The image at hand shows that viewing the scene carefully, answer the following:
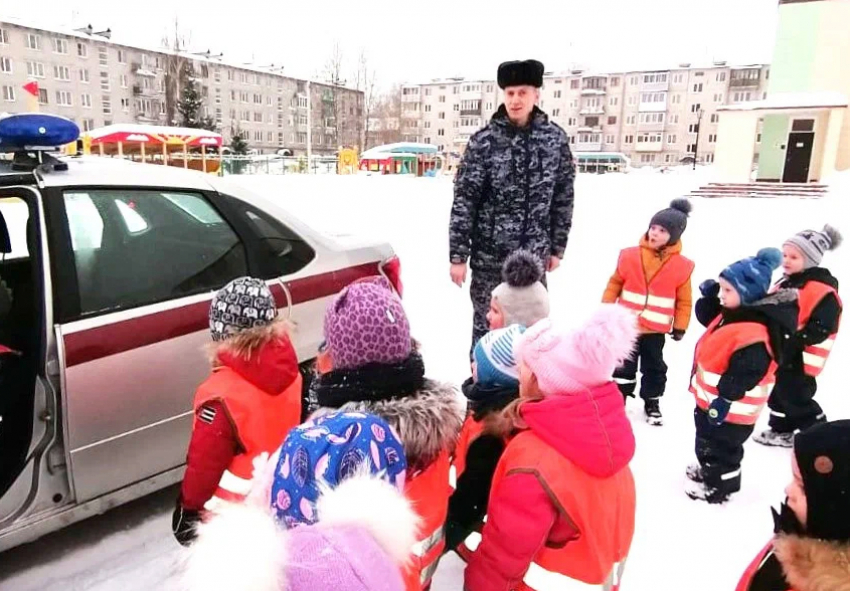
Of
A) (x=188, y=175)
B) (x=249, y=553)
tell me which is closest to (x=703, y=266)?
(x=188, y=175)

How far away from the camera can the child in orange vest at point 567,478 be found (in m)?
1.71

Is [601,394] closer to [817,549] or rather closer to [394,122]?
[817,549]

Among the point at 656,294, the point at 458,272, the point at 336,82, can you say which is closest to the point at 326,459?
the point at 458,272

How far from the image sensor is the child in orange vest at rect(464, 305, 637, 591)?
1.71 m

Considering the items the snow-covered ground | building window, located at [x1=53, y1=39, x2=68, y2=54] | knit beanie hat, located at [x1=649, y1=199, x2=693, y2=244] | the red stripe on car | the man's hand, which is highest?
building window, located at [x1=53, y1=39, x2=68, y2=54]

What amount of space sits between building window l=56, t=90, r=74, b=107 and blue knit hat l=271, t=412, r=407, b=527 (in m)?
67.4

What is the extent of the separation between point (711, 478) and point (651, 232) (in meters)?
1.73

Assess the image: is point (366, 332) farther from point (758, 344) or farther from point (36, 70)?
point (36, 70)

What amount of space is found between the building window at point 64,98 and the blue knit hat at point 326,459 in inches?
2655

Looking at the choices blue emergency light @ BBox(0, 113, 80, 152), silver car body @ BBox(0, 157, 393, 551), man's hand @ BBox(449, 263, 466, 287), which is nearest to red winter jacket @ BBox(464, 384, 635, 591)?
silver car body @ BBox(0, 157, 393, 551)

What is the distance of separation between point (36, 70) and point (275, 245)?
65.9m

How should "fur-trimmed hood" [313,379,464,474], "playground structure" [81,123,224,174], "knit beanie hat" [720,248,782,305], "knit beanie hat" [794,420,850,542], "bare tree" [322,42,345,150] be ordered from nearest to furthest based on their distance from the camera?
"knit beanie hat" [794,420,850,542], "fur-trimmed hood" [313,379,464,474], "knit beanie hat" [720,248,782,305], "playground structure" [81,123,224,174], "bare tree" [322,42,345,150]

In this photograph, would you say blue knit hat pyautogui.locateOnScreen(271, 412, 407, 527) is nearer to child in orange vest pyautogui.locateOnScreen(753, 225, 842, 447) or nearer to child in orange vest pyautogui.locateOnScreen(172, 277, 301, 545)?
child in orange vest pyautogui.locateOnScreen(172, 277, 301, 545)

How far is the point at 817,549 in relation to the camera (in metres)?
1.27
